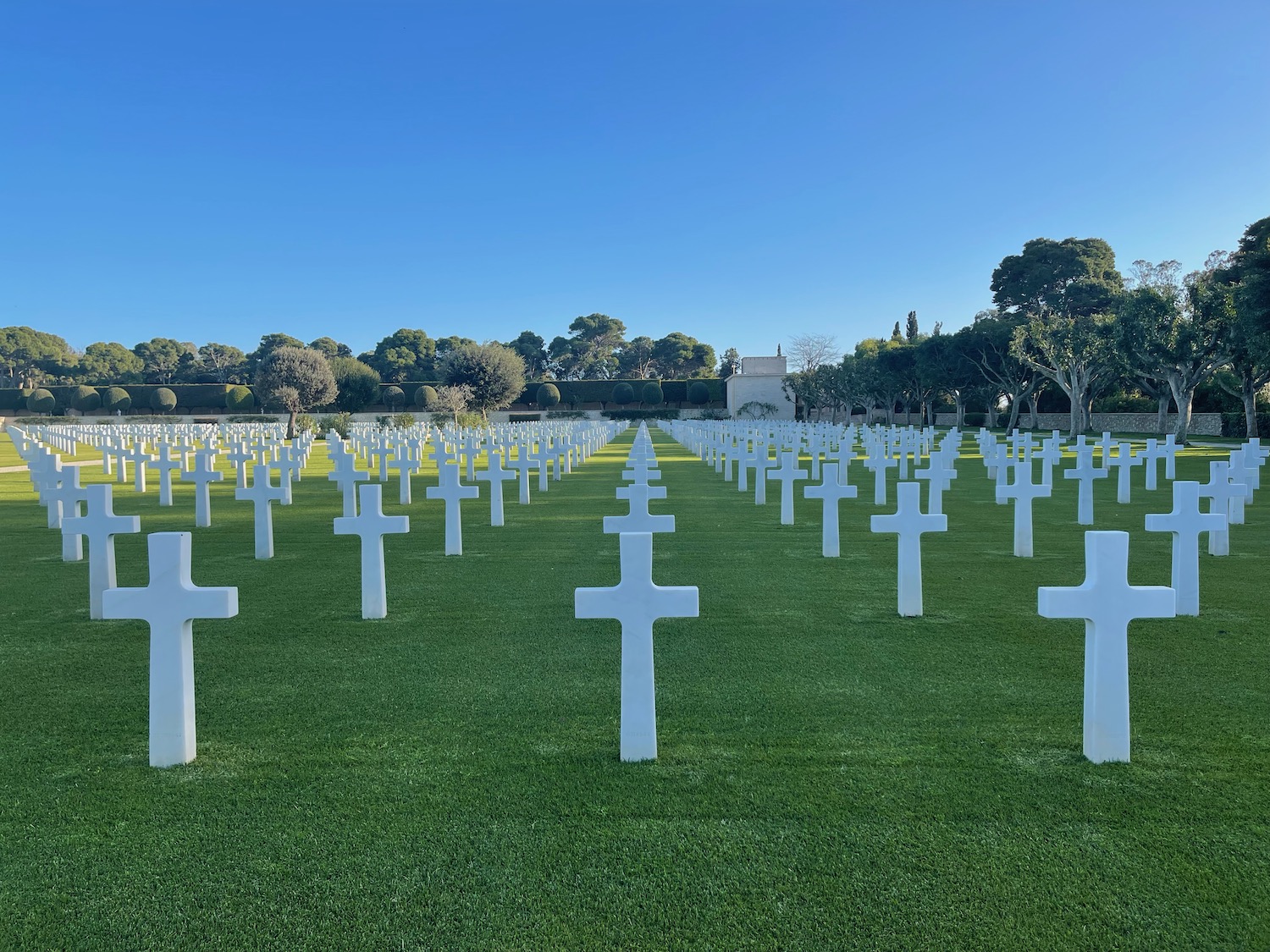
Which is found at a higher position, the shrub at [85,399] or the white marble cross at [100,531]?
the shrub at [85,399]

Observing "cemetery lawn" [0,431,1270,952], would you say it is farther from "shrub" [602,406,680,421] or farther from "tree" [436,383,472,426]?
"shrub" [602,406,680,421]

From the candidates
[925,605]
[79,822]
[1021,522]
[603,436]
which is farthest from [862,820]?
[603,436]

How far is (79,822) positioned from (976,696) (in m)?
3.84

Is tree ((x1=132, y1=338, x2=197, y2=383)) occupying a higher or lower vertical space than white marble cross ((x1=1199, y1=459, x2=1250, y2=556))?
higher

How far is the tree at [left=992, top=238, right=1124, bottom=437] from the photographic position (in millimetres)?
39156

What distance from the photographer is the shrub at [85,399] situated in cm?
7444

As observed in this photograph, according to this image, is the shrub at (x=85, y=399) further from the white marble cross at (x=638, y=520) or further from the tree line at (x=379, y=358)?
the white marble cross at (x=638, y=520)

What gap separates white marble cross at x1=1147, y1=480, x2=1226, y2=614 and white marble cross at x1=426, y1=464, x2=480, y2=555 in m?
5.93

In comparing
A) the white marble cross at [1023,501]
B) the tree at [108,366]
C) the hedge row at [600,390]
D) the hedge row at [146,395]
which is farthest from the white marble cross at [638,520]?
the tree at [108,366]

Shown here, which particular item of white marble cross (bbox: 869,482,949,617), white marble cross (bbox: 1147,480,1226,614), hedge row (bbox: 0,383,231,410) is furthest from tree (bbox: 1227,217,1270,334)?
hedge row (bbox: 0,383,231,410)

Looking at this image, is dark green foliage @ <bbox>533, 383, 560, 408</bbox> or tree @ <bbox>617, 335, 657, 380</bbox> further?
tree @ <bbox>617, 335, 657, 380</bbox>

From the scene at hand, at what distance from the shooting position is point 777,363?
84.4 meters

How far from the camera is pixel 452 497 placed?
29.7 feet

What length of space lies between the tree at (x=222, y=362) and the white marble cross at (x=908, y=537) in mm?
101305
